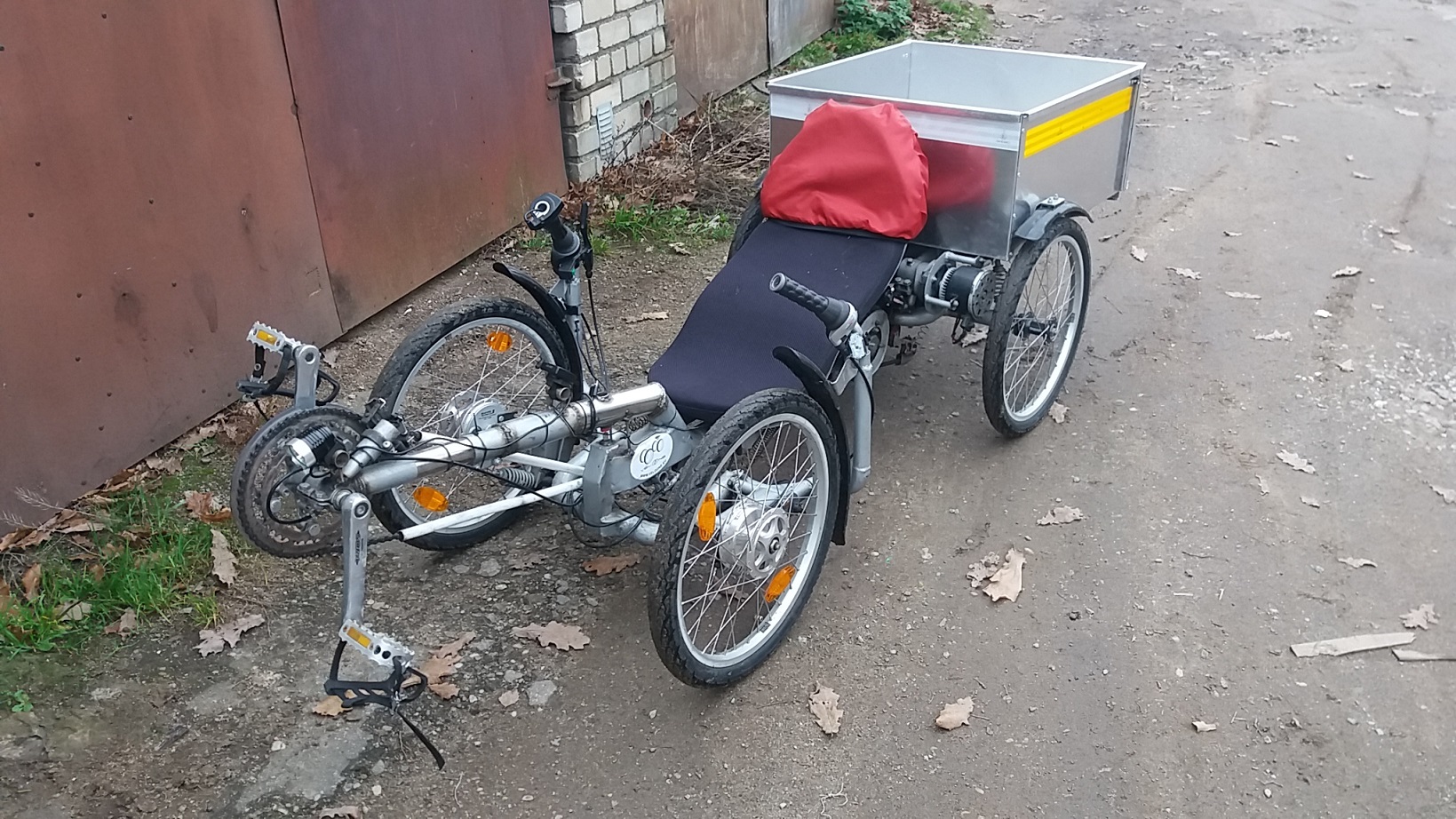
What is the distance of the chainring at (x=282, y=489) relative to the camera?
8.41 feet

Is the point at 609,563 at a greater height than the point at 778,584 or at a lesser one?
lesser

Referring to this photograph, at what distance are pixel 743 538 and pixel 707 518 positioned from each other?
292 mm

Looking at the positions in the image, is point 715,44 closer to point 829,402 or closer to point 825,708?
point 829,402

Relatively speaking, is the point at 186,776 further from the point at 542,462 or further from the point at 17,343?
the point at 17,343

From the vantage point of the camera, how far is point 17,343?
3.58 m

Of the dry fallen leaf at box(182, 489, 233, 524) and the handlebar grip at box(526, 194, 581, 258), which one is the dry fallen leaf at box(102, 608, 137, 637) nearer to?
the dry fallen leaf at box(182, 489, 233, 524)

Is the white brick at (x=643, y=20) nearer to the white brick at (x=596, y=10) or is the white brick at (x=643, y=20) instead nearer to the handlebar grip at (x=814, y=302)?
the white brick at (x=596, y=10)

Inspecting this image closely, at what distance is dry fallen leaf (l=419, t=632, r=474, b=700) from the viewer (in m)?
3.17

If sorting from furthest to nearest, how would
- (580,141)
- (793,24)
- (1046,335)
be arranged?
(793,24) < (580,141) < (1046,335)

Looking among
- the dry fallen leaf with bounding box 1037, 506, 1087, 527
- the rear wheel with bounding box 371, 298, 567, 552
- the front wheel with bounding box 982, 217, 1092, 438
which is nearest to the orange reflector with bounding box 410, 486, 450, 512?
the rear wheel with bounding box 371, 298, 567, 552

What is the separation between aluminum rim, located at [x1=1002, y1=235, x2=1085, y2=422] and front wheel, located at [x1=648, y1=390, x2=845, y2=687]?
125 cm

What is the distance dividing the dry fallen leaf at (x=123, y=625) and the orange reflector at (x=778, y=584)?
1994 millimetres

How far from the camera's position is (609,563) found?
366 cm

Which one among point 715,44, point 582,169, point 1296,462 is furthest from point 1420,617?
point 715,44
